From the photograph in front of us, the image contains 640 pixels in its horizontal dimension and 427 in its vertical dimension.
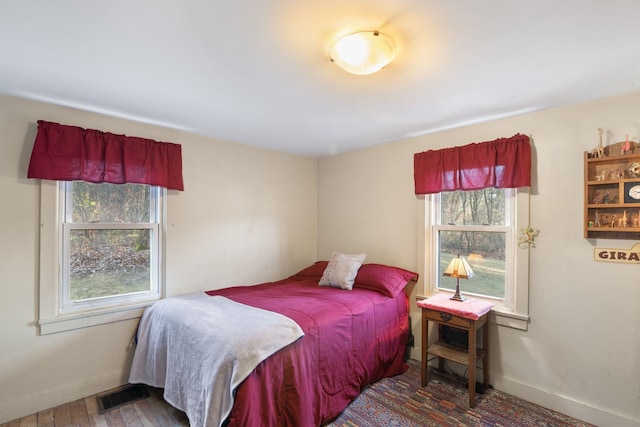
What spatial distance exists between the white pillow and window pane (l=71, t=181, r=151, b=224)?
1.85 meters

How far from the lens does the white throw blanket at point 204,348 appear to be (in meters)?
1.68

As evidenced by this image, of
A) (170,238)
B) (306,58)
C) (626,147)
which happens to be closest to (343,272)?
(170,238)

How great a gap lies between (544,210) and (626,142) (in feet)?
2.10

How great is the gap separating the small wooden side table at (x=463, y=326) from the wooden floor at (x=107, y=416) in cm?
199

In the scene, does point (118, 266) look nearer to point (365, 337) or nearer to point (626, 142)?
point (365, 337)

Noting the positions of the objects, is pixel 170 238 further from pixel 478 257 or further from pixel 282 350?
pixel 478 257

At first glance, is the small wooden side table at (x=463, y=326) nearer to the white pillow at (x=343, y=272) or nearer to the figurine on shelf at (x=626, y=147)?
the white pillow at (x=343, y=272)

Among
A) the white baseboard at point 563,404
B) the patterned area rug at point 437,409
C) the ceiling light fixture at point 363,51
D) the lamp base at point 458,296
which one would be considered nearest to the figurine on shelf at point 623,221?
the lamp base at point 458,296

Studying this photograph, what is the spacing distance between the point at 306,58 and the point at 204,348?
71.4 inches

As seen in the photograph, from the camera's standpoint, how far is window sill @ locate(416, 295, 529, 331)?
2.42 metres

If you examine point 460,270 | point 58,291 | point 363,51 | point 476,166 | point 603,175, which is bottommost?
point 58,291

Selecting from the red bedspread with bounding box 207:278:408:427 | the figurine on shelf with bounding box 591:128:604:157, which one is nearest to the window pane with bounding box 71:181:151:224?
the red bedspread with bounding box 207:278:408:427

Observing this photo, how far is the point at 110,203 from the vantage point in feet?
8.65

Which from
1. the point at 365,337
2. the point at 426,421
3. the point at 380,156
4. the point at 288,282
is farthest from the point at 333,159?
the point at 426,421
